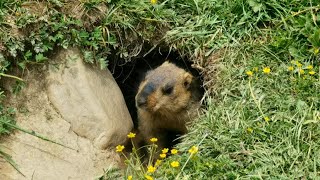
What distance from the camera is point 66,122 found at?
6.76 m

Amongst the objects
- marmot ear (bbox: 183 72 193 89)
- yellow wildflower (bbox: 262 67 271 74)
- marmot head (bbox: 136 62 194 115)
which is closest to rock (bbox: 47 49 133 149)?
marmot head (bbox: 136 62 194 115)

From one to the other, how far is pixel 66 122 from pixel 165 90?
1211 millimetres

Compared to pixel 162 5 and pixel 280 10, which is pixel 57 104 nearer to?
pixel 162 5

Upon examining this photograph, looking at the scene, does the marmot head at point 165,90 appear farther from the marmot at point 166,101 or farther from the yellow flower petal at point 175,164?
the yellow flower petal at point 175,164

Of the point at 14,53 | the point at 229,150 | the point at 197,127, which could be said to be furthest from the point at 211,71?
the point at 14,53

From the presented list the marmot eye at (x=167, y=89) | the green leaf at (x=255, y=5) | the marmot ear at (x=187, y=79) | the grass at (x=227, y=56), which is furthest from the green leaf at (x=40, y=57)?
the green leaf at (x=255, y=5)

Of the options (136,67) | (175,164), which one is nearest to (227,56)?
(136,67)

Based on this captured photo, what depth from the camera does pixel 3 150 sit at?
20.9 feet

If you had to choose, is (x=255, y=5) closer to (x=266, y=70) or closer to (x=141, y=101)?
(x=266, y=70)

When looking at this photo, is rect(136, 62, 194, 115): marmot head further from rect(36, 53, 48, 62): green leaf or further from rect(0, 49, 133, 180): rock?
rect(36, 53, 48, 62): green leaf

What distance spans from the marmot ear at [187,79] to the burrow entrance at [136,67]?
16cm

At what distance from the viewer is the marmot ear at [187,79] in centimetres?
765

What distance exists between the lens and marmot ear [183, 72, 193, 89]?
25.1 feet

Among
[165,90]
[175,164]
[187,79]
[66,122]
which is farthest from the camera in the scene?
[187,79]
